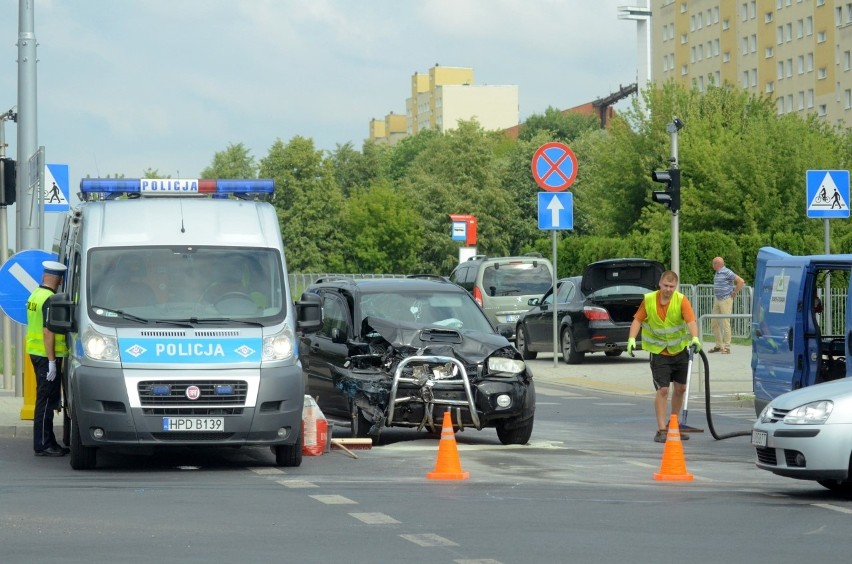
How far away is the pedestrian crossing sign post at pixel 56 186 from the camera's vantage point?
24.4 meters

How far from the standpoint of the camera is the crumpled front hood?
15969 mm

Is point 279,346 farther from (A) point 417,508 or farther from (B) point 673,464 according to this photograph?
(B) point 673,464

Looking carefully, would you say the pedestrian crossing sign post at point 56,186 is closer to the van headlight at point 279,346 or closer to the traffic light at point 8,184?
the traffic light at point 8,184

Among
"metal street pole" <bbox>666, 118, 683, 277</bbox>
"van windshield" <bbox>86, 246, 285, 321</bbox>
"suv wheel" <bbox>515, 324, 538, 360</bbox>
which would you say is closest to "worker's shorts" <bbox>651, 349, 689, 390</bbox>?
"van windshield" <bbox>86, 246, 285, 321</bbox>

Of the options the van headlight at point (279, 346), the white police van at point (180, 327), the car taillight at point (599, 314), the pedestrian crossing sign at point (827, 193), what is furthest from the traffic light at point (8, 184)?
the car taillight at point (599, 314)

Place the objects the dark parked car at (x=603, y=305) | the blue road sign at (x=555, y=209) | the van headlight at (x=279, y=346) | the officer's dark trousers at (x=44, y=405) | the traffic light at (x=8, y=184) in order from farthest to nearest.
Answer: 1. the dark parked car at (x=603, y=305)
2. the blue road sign at (x=555, y=209)
3. the traffic light at (x=8, y=184)
4. the officer's dark trousers at (x=44, y=405)
5. the van headlight at (x=279, y=346)

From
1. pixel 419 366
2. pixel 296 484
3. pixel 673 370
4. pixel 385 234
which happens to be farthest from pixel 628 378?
pixel 385 234

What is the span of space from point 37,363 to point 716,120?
2176 inches

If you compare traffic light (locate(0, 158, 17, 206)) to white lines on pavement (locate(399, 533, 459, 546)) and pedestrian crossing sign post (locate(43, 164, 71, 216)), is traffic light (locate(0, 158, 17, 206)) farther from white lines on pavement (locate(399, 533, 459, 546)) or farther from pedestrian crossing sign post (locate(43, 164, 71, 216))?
white lines on pavement (locate(399, 533, 459, 546))

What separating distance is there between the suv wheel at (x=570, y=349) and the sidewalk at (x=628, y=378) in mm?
133

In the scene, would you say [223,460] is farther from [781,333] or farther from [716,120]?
[716,120]

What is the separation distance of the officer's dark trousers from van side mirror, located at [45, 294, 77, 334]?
1354 mm

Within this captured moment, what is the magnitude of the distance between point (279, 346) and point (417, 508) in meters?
3.14

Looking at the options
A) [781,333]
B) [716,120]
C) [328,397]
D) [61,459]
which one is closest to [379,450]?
[328,397]
